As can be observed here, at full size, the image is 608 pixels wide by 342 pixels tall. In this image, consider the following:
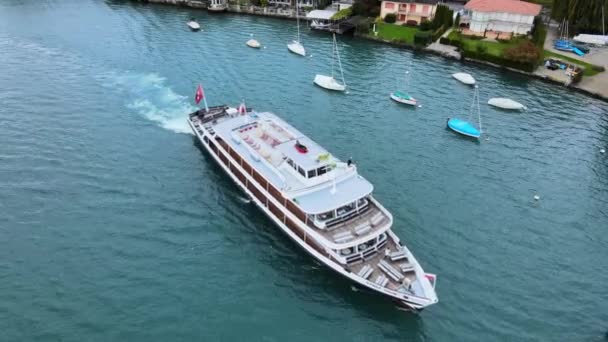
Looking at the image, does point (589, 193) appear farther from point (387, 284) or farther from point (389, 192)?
point (387, 284)

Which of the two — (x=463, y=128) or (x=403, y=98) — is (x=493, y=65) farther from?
(x=463, y=128)

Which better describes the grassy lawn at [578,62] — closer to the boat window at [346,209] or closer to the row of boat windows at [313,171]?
the row of boat windows at [313,171]

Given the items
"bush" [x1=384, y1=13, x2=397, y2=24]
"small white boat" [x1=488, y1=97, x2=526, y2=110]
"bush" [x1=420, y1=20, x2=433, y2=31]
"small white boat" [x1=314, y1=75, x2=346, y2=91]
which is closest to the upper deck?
"small white boat" [x1=314, y1=75, x2=346, y2=91]

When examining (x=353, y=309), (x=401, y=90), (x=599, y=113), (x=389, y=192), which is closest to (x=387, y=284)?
(x=353, y=309)

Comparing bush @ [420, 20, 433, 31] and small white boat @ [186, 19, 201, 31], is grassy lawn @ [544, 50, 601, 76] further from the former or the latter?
small white boat @ [186, 19, 201, 31]

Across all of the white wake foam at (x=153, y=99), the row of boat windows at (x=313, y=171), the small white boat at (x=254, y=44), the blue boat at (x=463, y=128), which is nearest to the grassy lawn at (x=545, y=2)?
the blue boat at (x=463, y=128)
